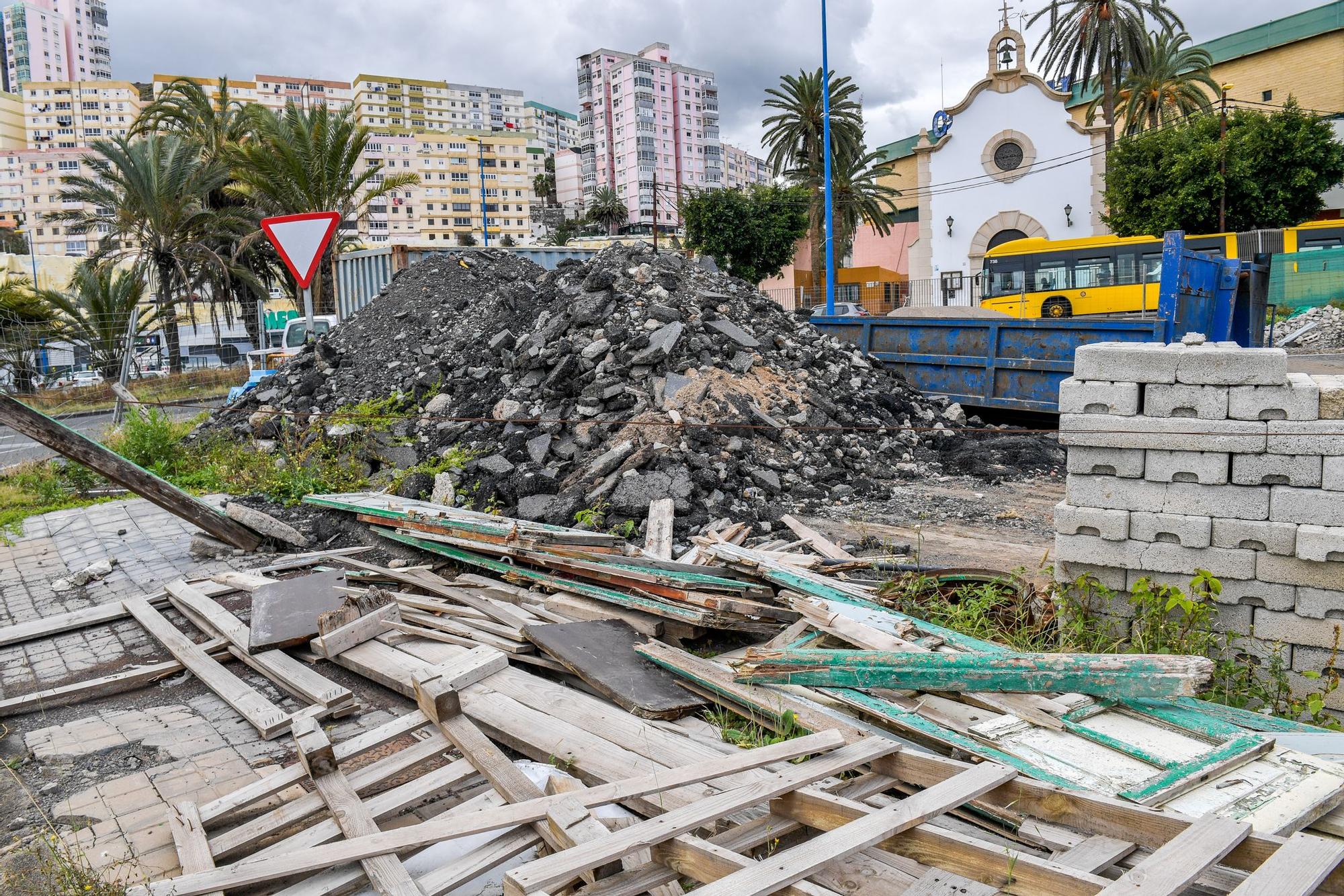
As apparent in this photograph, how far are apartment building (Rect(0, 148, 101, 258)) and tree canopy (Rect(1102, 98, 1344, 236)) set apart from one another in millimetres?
102619

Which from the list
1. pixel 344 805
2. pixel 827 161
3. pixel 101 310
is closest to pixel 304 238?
pixel 344 805

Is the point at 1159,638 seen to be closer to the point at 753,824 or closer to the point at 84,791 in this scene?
the point at 753,824

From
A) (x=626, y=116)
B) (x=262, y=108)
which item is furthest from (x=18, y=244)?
(x=626, y=116)

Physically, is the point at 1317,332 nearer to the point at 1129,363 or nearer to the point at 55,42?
the point at 1129,363

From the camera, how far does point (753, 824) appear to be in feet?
10.2

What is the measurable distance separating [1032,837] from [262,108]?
26715mm

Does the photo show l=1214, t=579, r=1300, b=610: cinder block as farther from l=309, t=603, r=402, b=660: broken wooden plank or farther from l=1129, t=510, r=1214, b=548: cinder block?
l=309, t=603, r=402, b=660: broken wooden plank

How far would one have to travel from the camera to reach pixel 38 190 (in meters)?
98.6

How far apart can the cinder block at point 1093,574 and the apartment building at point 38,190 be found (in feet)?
371

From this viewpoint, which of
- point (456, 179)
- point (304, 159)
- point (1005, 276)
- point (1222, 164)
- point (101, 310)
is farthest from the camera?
point (456, 179)

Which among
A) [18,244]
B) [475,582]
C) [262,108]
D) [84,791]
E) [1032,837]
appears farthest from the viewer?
[18,244]

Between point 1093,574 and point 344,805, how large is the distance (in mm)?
3808

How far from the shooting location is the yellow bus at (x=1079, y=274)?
23781mm

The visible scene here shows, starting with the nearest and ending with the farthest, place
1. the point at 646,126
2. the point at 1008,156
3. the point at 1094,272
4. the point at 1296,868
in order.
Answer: the point at 1296,868 < the point at 1094,272 < the point at 1008,156 < the point at 646,126
